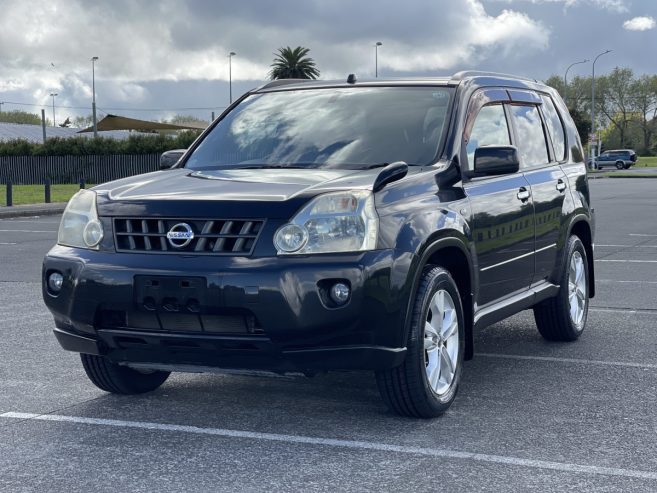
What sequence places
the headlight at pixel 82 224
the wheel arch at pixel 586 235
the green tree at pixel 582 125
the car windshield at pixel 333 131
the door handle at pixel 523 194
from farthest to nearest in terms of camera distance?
the green tree at pixel 582 125, the wheel arch at pixel 586 235, the door handle at pixel 523 194, the car windshield at pixel 333 131, the headlight at pixel 82 224

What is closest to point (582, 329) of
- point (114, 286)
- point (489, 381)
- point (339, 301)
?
point (489, 381)

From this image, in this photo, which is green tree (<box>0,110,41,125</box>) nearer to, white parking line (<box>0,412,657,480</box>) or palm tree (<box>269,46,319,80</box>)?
palm tree (<box>269,46,319,80</box>)

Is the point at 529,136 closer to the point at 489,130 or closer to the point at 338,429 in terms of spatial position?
the point at 489,130

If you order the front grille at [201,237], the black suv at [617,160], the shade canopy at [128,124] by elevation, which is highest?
the shade canopy at [128,124]

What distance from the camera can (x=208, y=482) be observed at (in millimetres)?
4336

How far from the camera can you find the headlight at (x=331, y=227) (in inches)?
192

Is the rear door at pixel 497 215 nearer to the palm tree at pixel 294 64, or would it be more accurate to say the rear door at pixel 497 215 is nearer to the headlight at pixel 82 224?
the headlight at pixel 82 224

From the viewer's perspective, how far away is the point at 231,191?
16.9ft

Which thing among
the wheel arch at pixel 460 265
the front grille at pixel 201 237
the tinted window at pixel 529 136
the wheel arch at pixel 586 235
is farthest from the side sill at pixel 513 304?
the front grille at pixel 201 237

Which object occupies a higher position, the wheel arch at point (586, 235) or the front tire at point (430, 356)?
the wheel arch at point (586, 235)

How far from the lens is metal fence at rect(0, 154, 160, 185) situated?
5025 cm

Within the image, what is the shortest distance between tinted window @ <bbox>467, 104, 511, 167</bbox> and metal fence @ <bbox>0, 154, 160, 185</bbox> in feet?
145

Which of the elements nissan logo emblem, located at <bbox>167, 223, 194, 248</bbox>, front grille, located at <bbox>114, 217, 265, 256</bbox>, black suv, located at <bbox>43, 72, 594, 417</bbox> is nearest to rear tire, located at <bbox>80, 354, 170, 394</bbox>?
black suv, located at <bbox>43, 72, 594, 417</bbox>

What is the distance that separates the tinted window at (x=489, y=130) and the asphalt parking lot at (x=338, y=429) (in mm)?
1437
